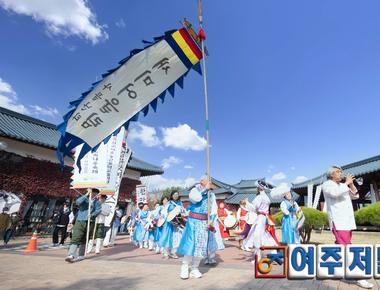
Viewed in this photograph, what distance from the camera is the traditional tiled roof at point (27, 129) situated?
48.1 feet

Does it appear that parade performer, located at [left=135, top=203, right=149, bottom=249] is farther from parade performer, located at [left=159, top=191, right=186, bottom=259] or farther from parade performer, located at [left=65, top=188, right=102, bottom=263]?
parade performer, located at [left=65, top=188, right=102, bottom=263]

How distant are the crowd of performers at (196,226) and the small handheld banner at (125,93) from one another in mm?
2190

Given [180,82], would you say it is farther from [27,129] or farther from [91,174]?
[27,129]

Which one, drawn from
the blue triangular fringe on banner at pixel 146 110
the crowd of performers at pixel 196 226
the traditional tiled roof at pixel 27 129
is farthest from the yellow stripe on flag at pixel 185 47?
the traditional tiled roof at pixel 27 129

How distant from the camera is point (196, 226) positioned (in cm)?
554

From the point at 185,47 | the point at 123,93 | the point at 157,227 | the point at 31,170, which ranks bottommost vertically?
the point at 157,227

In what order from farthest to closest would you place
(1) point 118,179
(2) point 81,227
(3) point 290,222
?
(1) point 118,179, (3) point 290,222, (2) point 81,227

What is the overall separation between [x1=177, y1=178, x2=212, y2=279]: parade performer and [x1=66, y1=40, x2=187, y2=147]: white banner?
225cm

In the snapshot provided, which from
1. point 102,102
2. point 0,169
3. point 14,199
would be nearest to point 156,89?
point 102,102

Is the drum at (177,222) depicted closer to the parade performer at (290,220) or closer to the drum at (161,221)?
the drum at (161,221)

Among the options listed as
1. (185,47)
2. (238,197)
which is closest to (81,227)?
(185,47)

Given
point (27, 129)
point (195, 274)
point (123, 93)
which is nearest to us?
point (195, 274)

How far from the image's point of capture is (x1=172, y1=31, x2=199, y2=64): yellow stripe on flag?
614 cm

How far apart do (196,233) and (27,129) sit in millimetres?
15679
